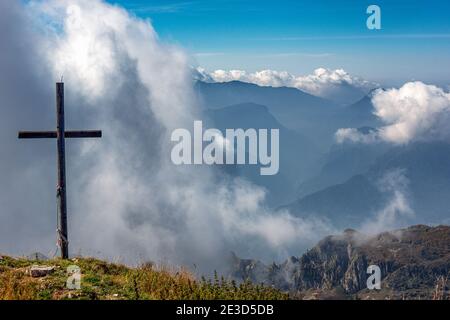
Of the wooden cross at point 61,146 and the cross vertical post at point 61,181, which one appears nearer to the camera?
the cross vertical post at point 61,181

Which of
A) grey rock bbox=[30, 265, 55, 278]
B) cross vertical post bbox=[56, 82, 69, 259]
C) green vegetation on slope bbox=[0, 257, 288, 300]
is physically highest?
cross vertical post bbox=[56, 82, 69, 259]

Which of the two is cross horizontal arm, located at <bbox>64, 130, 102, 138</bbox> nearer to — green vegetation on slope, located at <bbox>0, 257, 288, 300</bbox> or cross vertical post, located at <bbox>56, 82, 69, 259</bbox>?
cross vertical post, located at <bbox>56, 82, 69, 259</bbox>

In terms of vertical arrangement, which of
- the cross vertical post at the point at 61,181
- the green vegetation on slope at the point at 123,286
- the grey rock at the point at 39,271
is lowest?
the green vegetation on slope at the point at 123,286

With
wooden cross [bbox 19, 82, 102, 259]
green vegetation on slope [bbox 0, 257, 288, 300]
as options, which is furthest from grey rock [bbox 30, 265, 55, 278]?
wooden cross [bbox 19, 82, 102, 259]

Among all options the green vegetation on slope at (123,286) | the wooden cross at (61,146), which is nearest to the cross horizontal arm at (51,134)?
the wooden cross at (61,146)

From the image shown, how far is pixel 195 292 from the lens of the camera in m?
18.2

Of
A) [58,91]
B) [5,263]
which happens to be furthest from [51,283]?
[58,91]

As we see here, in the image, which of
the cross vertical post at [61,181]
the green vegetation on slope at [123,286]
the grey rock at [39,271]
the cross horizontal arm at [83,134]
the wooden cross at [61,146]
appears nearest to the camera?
the green vegetation on slope at [123,286]

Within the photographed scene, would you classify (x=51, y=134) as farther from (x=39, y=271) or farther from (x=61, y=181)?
(x=39, y=271)

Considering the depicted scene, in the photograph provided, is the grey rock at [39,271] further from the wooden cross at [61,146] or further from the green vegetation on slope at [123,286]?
the wooden cross at [61,146]
